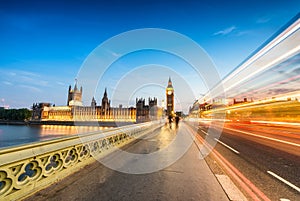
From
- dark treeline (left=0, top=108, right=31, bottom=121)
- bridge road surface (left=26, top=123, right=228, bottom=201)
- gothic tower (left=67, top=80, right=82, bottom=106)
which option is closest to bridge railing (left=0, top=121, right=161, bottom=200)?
bridge road surface (left=26, top=123, right=228, bottom=201)

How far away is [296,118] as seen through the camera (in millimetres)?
20797

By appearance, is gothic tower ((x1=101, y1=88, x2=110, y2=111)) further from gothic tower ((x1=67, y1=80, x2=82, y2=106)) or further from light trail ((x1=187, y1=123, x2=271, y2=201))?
light trail ((x1=187, y1=123, x2=271, y2=201))

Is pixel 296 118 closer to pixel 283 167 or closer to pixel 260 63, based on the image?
pixel 260 63

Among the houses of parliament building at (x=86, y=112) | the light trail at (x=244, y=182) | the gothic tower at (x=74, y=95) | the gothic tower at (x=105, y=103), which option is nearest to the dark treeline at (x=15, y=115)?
the houses of parliament building at (x=86, y=112)

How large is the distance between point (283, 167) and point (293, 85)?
18.6 metres

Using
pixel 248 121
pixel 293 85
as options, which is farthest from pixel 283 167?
pixel 248 121

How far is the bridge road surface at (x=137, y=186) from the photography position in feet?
11.7

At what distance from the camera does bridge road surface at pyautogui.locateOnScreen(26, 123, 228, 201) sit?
356 cm

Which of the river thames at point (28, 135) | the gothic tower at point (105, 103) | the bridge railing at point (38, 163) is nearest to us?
the bridge railing at point (38, 163)

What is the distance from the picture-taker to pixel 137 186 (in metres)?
4.11

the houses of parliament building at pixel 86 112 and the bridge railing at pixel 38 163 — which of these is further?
the houses of parliament building at pixel 86 112

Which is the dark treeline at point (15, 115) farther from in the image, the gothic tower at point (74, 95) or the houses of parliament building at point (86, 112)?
the gothic tower at point (74, 95)

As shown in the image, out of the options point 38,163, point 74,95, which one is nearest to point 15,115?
point 74,95

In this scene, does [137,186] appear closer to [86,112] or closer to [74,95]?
[86,112]
